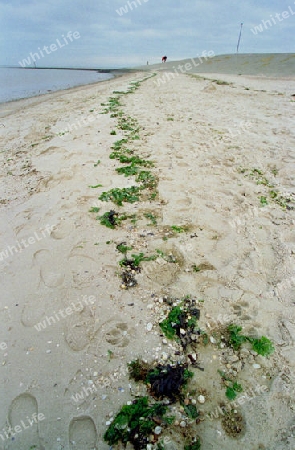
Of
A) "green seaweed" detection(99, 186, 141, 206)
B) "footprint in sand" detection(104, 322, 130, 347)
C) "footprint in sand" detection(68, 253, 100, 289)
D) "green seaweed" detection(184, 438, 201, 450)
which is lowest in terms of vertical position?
"green seaweed" detection(184, 438, 201, 450)

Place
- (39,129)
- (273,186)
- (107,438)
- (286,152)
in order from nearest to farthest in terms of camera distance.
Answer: (107,438), (273,186), (286,152), (39,129)

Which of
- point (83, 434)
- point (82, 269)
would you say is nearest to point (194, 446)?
point (83, 434)

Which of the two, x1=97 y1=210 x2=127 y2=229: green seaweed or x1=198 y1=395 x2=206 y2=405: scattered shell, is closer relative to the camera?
x1=198 y1=395 x2=206 y2=405: scattered shell

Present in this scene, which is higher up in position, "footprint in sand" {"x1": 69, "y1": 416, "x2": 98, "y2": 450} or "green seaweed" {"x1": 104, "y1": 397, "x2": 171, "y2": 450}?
"green seaweed" {"x1": 104, "y1": 397, "x2": 171, "y2": 450}

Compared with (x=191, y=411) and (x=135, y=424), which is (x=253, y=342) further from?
(x=135, y=424)

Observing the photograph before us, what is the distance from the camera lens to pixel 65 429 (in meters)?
2.06

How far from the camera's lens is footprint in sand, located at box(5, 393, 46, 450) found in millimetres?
2014

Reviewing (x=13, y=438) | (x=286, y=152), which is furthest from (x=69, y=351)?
(x=286, y=152)

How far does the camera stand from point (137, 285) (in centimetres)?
316

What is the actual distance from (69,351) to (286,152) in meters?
6.50

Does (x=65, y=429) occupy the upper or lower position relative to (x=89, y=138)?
lower

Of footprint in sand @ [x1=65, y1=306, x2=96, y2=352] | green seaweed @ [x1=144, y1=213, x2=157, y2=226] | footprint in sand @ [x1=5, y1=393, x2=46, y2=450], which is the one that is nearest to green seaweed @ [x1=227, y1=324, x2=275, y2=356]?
footprint in sand @ [x1=65, y1=306, x2=96, y2=352]

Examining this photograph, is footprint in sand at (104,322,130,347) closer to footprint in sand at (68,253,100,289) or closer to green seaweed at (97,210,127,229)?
footprint in sand at (68,253,100,289)

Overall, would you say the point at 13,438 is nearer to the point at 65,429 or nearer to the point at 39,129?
the point at 65,429
